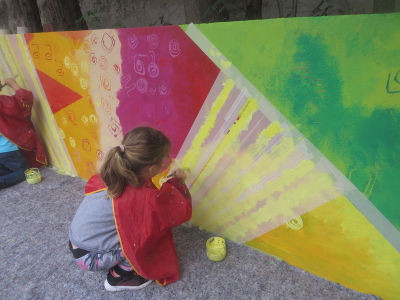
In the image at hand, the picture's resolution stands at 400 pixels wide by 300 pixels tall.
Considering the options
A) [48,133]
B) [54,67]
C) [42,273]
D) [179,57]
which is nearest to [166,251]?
[42,273]

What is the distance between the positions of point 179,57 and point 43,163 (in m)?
2.00

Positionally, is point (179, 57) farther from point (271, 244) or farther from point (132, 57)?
point (271, 244)

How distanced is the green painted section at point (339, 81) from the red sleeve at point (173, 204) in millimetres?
618

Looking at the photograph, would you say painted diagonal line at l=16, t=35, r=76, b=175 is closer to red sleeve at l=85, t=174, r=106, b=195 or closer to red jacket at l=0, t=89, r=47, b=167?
red jacket at l=0, t=89, r=47, b=167

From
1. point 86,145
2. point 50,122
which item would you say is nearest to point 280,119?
point 86,145

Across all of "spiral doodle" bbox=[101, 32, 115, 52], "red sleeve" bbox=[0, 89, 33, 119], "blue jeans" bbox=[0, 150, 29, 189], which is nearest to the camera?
"spiral doodle" bbox=[101, 32, 115, 52]

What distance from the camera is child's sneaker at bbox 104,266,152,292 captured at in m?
1.44

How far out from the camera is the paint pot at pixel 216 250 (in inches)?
60.9

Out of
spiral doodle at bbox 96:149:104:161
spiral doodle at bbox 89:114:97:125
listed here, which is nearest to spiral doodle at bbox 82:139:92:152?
spiral doodle at bbox 96:149:104:161

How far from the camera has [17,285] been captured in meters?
1.52

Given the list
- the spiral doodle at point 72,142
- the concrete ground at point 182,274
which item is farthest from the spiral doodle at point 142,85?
the spiral doodle at point 72,142

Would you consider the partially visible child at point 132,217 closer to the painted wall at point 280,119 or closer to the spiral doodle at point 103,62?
the painted wall at point 280,119

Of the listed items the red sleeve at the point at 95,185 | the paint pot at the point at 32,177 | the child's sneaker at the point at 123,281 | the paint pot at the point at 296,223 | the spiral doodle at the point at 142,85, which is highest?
the spiral doodle at the point at 142,85

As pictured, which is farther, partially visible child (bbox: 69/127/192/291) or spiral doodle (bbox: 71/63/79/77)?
spiral doodle (bbox: 71/63/79/77)
